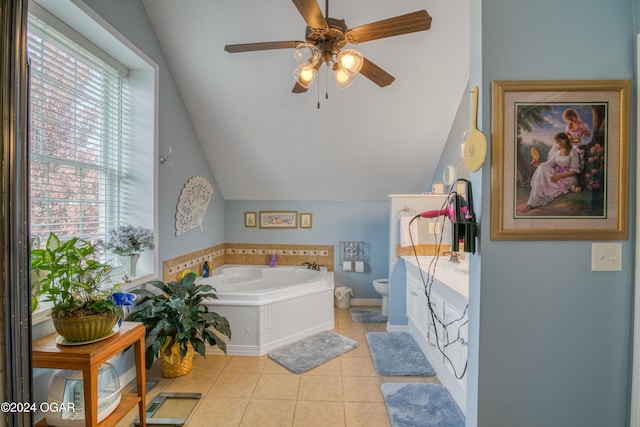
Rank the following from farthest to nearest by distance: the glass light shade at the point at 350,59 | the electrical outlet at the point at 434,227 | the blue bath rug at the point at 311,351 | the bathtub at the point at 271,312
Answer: the electrical outlet at the point at 434,227 < the bathtub at the point at 271,312 < the blue bath rug at the point at 311,351 < the glass light shade at the point at 350,59

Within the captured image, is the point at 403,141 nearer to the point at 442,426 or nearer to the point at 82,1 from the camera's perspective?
the point at 442,426

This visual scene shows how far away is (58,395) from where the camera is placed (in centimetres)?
Answer: 155

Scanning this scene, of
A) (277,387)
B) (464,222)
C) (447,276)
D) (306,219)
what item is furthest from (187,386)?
(306,219)

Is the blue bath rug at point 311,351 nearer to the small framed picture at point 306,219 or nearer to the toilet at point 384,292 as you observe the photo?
the toilet at point 384,292

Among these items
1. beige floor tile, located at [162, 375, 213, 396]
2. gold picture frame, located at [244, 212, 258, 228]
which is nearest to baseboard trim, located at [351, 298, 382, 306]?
gold picture frame, located at [244, 212, 258, 228]

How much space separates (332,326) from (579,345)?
2598 millimetres

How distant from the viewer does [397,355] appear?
9.26ft

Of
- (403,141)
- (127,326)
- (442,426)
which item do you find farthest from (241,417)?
(403,141)

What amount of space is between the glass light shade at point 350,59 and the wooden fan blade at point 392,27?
3.3 inches

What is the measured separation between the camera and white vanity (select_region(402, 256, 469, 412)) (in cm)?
195

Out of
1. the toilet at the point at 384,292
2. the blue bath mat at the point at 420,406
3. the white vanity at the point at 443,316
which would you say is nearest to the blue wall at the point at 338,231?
the toilet at the point at 384,292

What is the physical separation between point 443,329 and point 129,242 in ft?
7.82

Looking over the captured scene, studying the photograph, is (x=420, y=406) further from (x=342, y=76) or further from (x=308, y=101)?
(x=308, y=101)

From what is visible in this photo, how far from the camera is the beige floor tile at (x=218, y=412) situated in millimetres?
1949
